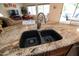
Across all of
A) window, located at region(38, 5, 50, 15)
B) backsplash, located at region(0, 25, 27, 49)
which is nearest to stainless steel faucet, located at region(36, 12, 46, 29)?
window, located at region(38, 5, 50, 15)

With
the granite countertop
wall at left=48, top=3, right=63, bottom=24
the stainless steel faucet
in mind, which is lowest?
the granite countertop

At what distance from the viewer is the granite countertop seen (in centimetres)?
123

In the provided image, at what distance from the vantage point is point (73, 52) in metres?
1.28

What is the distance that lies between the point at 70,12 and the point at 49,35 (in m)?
0.32

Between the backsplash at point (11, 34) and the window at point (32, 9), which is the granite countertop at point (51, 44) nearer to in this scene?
the backsplash at point (11, 34)

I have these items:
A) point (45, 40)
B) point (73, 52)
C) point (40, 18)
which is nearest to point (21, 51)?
point (45, 40)

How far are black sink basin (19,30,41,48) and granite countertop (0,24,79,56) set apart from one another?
0.04 metres

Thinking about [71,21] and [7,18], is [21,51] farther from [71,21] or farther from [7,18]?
[71,21]

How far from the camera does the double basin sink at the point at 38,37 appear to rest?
4.27 feet

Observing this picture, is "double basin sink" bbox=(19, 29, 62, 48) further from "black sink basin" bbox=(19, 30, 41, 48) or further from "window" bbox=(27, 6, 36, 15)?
"window" bbox=(27, 6, 36, 15)

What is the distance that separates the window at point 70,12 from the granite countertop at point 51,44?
8cm

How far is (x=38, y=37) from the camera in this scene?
134cm

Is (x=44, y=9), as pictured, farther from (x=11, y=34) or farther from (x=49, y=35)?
(x=11, y=34)

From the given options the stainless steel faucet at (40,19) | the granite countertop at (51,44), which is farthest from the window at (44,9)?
the granite countertop at (51,44)
